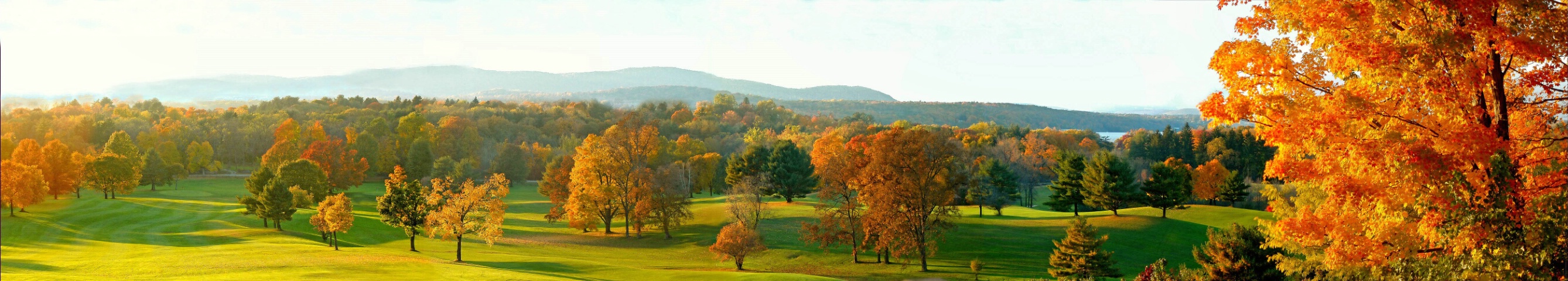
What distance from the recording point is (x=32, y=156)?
152 feet

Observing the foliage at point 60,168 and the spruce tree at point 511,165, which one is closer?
the foliage at point 60,168

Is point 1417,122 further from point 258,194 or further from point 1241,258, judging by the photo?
point 258,194

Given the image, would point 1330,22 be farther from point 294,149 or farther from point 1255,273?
point 294,149

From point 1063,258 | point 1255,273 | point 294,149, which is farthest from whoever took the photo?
point 294,149

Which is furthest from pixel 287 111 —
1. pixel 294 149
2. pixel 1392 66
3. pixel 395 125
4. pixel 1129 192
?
pixel 1392 66

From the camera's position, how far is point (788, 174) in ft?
227

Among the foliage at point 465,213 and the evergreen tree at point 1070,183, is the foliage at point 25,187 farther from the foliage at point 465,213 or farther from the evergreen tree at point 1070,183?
the evergreen tree at point 1070,183

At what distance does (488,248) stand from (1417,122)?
4305cm

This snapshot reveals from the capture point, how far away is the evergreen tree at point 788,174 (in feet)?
227

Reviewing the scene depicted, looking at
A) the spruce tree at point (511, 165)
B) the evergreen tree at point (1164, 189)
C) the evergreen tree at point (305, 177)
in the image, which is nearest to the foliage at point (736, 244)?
the evergreen tree at point (1164, 189)

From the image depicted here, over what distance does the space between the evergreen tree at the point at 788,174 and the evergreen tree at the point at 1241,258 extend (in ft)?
136

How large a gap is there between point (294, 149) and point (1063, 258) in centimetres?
7969

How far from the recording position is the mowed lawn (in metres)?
30.7

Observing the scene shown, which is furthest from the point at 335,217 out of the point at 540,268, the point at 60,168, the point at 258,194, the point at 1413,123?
the point at 1413,123
